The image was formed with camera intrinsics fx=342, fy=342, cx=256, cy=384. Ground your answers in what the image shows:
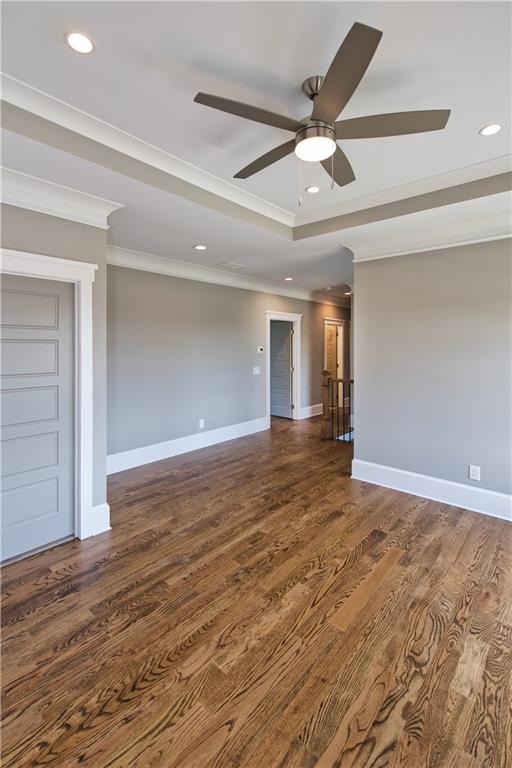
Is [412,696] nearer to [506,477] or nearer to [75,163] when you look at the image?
[506,477]

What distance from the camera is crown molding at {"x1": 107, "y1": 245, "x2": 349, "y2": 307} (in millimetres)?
4175

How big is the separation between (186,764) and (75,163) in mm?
3090

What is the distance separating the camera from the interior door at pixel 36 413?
2465mm

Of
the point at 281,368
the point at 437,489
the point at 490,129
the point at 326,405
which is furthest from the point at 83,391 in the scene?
the point at 281,368

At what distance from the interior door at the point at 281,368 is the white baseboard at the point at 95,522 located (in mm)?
4872

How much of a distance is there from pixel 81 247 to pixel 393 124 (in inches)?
91.9

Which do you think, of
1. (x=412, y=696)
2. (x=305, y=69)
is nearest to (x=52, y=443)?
(x=412, y=696)

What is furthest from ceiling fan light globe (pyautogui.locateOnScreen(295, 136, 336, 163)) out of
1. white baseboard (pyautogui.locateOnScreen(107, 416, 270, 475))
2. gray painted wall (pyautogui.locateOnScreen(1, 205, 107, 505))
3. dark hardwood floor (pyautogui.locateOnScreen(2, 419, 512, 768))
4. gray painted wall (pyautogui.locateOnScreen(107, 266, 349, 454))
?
white baseboard (pyautogui.locateOnScreen(107, 416, 270, 475))

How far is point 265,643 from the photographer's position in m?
1.80

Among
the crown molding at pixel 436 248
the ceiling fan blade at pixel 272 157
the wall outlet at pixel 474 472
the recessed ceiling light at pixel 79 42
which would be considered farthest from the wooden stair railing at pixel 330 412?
the recessed ceiling light at pixel 79 42

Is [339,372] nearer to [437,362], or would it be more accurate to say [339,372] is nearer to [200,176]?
[437,362]

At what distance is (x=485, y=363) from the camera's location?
3186 mm

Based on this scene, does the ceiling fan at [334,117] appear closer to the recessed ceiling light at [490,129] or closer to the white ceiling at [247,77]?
the white ceiling at [247,77]

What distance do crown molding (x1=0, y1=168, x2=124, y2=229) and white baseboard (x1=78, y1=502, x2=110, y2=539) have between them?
7.74 ft
